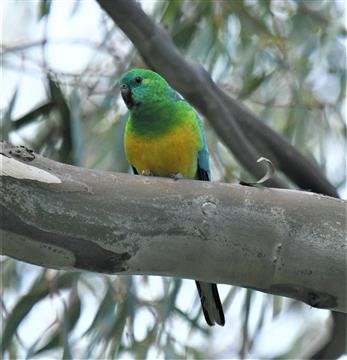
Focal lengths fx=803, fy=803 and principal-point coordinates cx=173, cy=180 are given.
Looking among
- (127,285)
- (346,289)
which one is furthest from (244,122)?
(346,289)

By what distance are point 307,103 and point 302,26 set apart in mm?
341

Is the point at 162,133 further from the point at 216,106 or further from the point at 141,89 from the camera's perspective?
the point at 216,106

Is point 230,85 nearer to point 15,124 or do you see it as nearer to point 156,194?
point 15,124

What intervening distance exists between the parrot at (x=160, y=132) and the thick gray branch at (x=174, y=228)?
599 millimetres

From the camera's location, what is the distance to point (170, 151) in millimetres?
2125

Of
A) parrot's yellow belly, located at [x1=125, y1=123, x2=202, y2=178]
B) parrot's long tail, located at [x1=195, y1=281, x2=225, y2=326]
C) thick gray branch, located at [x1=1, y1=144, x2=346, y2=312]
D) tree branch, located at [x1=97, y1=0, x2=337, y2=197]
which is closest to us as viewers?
thick gray branch, located at [x1=1, y1=144, x2=346, y2=312]

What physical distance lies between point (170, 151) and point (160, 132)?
0.06 m

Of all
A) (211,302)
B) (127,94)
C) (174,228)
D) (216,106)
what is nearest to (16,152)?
(174,228)

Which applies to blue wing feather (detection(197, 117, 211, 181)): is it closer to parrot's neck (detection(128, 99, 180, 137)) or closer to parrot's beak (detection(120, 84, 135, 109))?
parrot's neck (detection(128, 99, 180, 137))

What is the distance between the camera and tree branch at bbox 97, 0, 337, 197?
225cm

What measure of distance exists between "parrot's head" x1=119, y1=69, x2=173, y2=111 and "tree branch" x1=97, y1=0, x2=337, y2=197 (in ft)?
0.32

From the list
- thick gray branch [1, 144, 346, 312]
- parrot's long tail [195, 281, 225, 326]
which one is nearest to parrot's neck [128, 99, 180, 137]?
parrot's long tail [195, 281, 225, 326]

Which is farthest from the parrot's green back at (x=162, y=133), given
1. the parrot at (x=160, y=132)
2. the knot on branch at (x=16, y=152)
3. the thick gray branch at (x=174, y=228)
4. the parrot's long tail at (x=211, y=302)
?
the knot on branch at (x=16, y=152)

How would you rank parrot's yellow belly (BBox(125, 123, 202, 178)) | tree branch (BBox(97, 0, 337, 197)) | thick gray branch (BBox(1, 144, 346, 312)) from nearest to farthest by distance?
thick gray branch (BBox(1, 144, 346, 312))
parrot's yellow belly (BBox(125, 123, 202, 178))
tree branch (BBox(97, 0, 337, 197))
